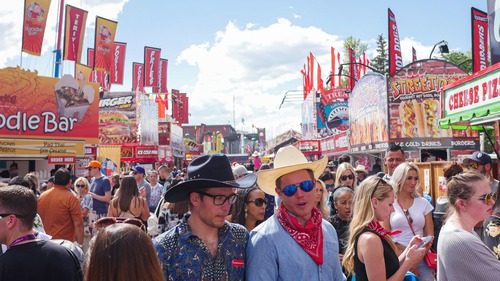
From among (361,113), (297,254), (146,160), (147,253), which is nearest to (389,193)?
(297,254)

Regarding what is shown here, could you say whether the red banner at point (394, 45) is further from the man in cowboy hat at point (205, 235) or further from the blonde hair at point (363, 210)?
the man in cowboy hat at point (205, 235)

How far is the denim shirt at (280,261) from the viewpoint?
8.18 ft

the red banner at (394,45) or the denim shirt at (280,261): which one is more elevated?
the red banner at (394,45)

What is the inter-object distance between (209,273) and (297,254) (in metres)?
0.47

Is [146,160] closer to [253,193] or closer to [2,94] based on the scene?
[2,94]

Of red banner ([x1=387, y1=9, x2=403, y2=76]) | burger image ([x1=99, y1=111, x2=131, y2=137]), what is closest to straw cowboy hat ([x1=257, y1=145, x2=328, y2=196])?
red banner ([x1=387, y1=9, x2=403, y2=76])

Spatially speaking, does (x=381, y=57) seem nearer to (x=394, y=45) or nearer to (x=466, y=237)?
(x=394, y=45)

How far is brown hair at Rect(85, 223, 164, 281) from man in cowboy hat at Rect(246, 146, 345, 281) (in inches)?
29.6

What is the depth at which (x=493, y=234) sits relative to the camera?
3.29 meters

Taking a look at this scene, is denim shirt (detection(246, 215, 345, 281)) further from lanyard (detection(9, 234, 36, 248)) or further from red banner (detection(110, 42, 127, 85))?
red banner (detection(110, 42, 127, 85))

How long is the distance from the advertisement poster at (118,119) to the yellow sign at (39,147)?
56.5ft

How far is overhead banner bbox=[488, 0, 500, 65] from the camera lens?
8945 mm

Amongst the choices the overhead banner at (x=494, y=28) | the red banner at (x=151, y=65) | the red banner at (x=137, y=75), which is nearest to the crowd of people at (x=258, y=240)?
the overhead banner at (x=494, y=28)

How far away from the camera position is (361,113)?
19.7 metres
